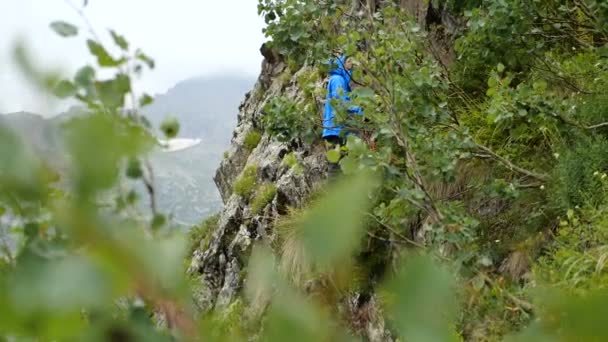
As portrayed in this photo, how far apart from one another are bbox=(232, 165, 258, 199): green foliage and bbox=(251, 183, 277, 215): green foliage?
922 millimetres

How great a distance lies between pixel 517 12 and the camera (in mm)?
4617

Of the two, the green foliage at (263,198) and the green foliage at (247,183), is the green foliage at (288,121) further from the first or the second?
the green foliage at (247,183)

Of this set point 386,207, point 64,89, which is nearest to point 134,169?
point 64,89

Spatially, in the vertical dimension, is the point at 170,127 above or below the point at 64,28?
below

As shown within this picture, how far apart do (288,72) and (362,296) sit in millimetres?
8337

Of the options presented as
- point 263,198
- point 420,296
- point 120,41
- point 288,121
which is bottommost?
point 263,198

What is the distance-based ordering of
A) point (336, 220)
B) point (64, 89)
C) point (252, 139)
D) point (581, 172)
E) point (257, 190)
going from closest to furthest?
point (336, 220)
point (64, 89)
point (581, 172)
point (257, 190)
point (252, 139)

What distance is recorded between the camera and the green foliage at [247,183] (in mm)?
11734

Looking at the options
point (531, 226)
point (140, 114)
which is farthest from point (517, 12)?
point (140, 114)

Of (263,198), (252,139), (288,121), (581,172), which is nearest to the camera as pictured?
(581,172)

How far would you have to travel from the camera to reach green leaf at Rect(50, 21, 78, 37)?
74 cm

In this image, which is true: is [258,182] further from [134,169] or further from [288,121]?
[134,169]

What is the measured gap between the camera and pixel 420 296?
0.51 meters

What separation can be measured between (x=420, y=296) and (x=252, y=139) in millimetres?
14239
